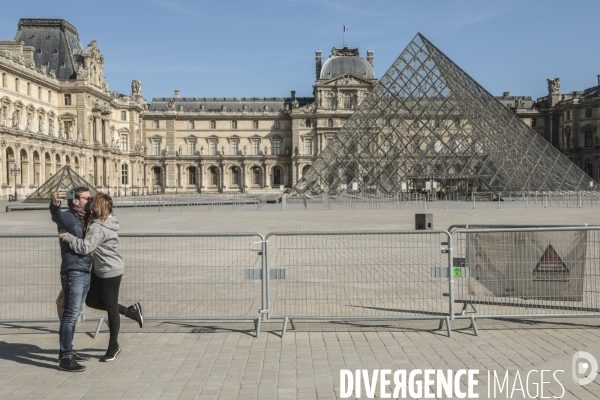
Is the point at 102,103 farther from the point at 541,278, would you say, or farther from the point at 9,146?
the point at 541,278

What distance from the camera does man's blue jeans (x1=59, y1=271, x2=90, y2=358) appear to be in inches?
226

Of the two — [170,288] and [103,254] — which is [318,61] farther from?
[103,254]

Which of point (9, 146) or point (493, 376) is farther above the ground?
point (9, 146)

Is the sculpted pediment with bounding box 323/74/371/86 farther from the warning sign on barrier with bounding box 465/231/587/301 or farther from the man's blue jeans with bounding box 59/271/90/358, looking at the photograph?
the man's blue jeans with bounding box 59/271/90/358

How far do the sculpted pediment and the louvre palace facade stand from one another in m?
0.12

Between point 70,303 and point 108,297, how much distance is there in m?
0.34

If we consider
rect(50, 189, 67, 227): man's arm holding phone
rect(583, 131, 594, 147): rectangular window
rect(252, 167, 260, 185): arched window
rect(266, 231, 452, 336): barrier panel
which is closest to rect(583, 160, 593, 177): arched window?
rect(583, 131, 594, 147): rectangular window

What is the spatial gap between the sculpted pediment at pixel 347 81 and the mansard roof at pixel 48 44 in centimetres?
3002

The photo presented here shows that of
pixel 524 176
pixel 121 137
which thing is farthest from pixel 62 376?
pixel 121 137

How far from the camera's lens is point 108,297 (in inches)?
234

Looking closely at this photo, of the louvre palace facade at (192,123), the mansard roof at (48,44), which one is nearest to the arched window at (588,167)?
the louvre palace facade at (192,123)

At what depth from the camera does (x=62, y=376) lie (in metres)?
5.57

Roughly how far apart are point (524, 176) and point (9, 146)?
36814 mm

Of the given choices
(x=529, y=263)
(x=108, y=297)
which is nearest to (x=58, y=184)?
(x=108, y=297)
